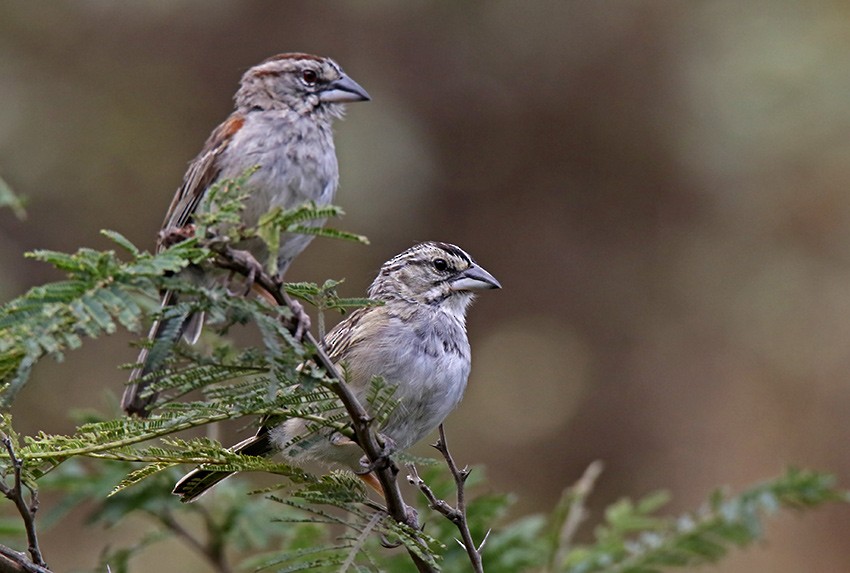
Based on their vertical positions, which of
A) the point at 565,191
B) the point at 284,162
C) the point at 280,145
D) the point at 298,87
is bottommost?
the point at 284,162

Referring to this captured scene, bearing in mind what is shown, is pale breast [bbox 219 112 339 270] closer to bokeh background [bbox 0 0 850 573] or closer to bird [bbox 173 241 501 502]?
bird [bbox 173 241 501 502]

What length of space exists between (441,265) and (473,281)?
0.17 metres

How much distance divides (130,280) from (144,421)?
52 cm

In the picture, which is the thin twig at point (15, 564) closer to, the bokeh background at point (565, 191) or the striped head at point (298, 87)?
the striped head at point (298, 87)

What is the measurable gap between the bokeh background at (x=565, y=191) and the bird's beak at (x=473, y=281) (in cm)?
456

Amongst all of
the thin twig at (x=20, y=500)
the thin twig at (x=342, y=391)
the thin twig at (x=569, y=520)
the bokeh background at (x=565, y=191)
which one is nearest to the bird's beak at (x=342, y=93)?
the thin twig at (x=569, y=520)

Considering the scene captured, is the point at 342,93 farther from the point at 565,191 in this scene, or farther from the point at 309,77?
the point at 565,191

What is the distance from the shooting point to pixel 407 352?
4.84m

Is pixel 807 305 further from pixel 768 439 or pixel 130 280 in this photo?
pixel 130 280

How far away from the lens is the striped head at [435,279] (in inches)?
208

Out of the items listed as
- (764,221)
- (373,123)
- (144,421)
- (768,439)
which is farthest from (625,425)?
(144,421)

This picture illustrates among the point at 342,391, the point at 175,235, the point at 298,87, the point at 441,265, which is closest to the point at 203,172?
the point at 298,87

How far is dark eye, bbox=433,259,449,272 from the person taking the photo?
547cm

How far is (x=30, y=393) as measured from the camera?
32.0ft
